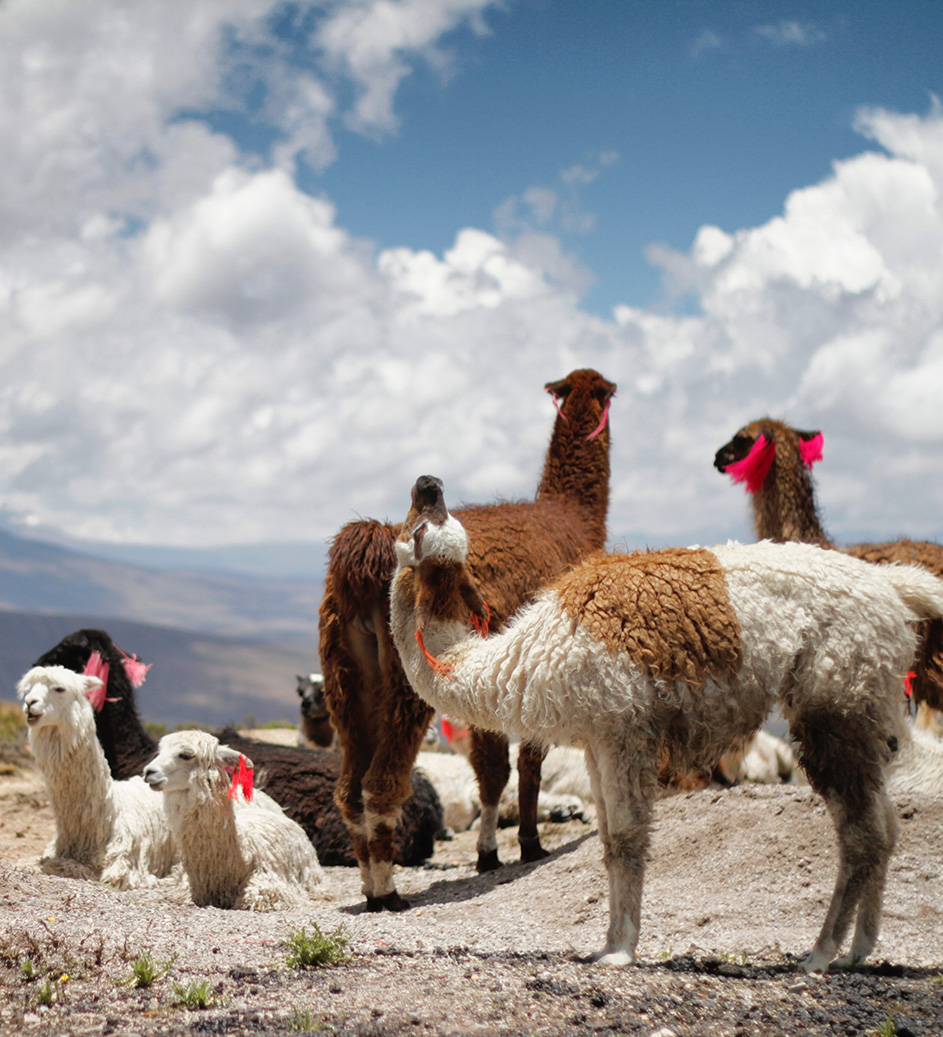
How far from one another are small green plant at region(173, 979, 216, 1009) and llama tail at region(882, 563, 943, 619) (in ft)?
13.8

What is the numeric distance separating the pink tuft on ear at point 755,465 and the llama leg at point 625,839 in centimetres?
435

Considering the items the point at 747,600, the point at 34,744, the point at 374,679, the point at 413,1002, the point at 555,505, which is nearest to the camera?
the point at 413,1002

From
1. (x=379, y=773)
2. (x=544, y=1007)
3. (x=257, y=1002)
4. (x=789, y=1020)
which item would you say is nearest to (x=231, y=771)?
(x=379, y=773)

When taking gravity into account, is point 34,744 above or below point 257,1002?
above

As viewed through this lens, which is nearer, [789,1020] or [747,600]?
[789,1020]

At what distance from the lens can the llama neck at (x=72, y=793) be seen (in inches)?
320

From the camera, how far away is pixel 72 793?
322 inches

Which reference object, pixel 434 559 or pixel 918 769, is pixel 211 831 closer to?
pixel 434 559

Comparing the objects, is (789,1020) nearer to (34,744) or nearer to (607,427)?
(34,744)

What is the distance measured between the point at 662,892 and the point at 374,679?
2.71 metres

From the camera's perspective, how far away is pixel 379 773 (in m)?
7.19

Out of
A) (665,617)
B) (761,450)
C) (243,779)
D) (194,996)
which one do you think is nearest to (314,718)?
(243,779)

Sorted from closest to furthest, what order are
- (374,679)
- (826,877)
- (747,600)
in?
(747,600), (826,877), (374,679)

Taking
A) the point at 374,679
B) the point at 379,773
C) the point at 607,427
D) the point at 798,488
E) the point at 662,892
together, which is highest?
the point at 607,427
